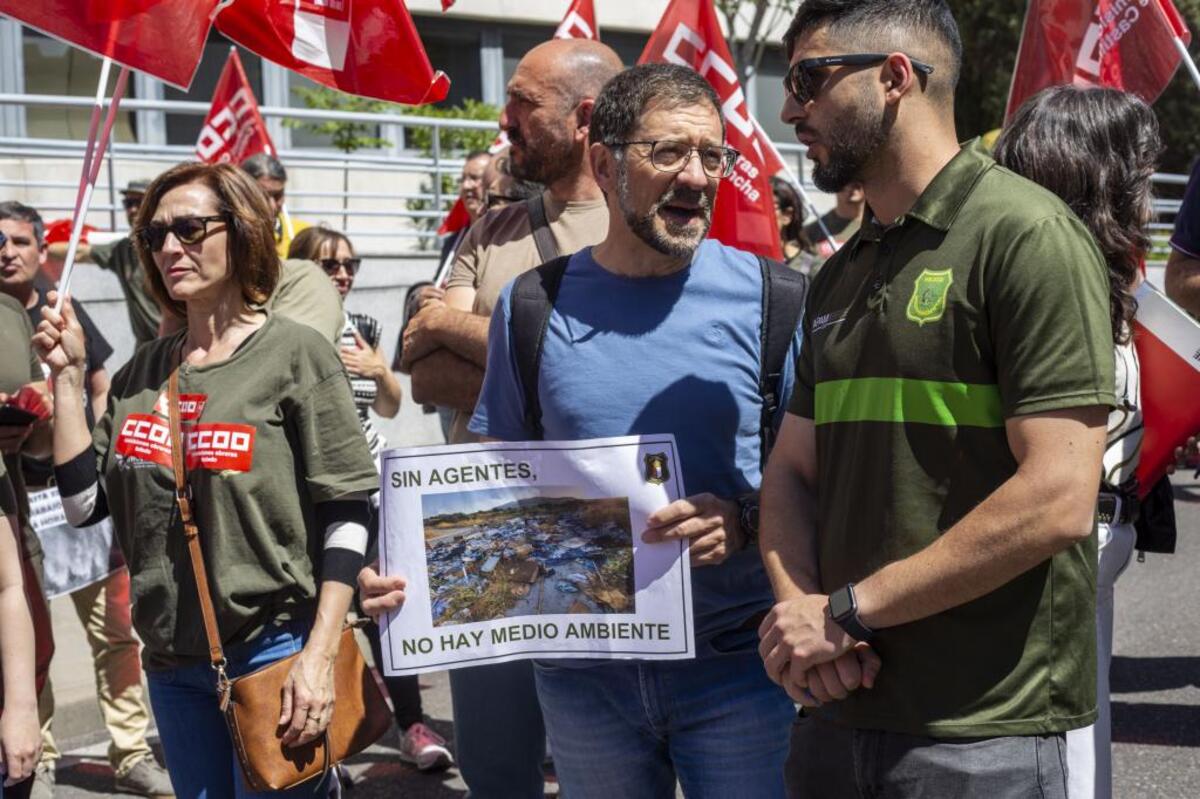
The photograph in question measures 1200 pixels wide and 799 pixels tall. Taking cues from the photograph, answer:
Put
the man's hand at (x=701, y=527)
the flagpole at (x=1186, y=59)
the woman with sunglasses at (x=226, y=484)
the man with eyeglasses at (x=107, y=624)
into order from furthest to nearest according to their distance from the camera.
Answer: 1. the man with eyeglasses at (x=107, y=624)
2. the flagpole at (x=1186, y=59)
3. the woman with sunglasses at (x=226, y=484)
4. the man's hand at (x=701, y=527)

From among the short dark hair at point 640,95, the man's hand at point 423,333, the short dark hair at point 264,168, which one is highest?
the short dark hair at point 640,95

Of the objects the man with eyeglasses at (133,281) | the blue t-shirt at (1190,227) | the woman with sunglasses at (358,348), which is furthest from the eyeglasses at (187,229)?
the man with eyeglasses at (133,281)

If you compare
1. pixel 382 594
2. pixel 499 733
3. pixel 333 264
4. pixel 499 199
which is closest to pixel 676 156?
pixel 382 594

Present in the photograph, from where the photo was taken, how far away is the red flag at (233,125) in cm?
898

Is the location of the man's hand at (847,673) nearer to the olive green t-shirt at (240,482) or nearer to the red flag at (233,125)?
the olive green t-shirt at (240,482)

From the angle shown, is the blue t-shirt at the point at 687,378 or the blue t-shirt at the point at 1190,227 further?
the blue t-shirt at the point at 1190,227

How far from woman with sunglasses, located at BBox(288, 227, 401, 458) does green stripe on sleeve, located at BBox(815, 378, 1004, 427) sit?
129 inches

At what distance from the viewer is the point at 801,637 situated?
226 cm

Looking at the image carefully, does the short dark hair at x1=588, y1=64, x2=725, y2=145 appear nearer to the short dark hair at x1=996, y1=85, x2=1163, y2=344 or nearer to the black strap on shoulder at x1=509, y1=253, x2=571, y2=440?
the black strap on shoulder at x1=509, y1=253, x2=571, y2=440

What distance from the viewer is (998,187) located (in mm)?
2211

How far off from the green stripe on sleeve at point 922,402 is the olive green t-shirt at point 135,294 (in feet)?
16.6

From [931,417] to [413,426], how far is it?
10.0m

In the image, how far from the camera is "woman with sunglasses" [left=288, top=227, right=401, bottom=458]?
18.7 ft

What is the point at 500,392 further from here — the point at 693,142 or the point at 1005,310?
the point at 1005,310
